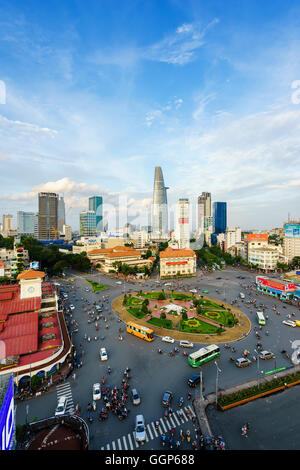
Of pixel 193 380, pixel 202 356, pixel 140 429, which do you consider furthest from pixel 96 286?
pixel 140 429

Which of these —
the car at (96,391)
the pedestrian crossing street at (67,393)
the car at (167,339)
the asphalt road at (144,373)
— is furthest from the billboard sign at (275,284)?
the pedestrian crossing street at (67,393)

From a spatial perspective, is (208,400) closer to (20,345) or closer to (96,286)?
(20,345)

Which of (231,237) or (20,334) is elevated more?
(231,237)

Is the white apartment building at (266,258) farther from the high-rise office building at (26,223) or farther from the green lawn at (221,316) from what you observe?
the high-rise office building at (26,223)

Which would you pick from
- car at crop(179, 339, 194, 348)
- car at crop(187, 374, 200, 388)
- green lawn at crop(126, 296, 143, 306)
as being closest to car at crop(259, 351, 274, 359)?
car at crop(179, 339, 194, 348)

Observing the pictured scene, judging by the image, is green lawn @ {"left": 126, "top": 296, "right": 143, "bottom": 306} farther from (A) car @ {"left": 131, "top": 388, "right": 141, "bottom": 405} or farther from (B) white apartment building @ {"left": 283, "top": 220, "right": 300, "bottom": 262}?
(B) white apartment building @ {"left": 283, "top": 220, "right": 300, "bottom": 262}

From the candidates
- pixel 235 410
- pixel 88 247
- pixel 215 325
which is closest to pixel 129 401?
pixel 235 410

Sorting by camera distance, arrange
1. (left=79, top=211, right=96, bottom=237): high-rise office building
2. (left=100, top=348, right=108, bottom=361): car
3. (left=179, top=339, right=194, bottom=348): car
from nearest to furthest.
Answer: (left=100, top=348, right=108, bottom=361): car < (left=179, top=339, right=194, bottom=348): car < (left=79, top=211, right=96, bottom=237): high-rise office building
